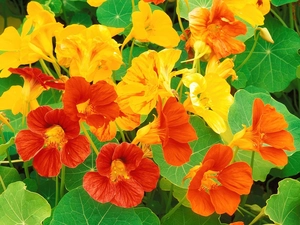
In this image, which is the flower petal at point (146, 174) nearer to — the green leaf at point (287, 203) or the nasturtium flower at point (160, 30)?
the green leaf at point (287, 203)

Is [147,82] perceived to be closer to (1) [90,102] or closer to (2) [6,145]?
(1) [90,102]

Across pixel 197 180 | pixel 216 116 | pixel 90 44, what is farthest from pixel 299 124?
pixel 90 44

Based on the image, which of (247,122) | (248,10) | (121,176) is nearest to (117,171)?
(121,176)

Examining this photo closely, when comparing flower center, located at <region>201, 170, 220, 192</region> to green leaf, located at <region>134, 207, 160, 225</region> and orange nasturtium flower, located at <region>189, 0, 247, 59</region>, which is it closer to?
green leaf, located at <region>134, 207, 160, 225</region>

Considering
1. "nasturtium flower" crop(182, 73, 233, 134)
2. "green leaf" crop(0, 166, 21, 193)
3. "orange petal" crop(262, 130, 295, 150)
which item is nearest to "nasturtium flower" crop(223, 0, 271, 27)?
"nasturtium flower" crop(182, 73, 233, 134)

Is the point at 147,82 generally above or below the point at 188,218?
above

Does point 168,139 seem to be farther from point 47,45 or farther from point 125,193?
point 47,45

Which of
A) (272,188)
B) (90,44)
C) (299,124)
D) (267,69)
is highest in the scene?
(90,44)
